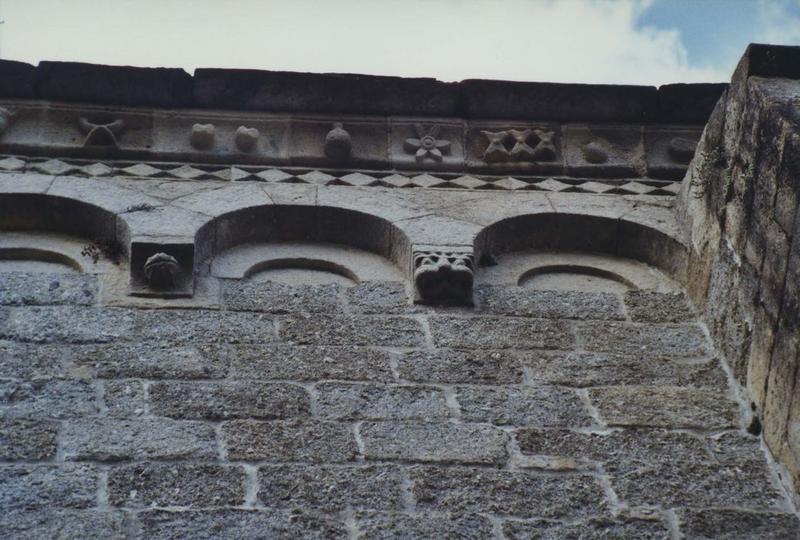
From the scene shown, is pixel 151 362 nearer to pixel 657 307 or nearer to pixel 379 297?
pixel 379 297

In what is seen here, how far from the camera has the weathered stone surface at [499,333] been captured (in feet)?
16.5

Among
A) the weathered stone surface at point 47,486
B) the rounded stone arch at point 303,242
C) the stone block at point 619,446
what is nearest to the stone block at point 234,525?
the weathered stone surface at point 47,486

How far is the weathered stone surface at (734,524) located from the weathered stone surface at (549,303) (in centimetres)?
134

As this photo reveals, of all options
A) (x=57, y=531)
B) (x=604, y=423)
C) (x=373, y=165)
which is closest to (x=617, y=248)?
(x=373, y=165)

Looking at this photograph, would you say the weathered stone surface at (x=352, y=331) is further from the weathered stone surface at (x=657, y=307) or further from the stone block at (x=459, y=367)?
the weathered stone surface at (x=657, y=307)

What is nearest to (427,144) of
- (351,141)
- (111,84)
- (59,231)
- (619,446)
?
(351,141)

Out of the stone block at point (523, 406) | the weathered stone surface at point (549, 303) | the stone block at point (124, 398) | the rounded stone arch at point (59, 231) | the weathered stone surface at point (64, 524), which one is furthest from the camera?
the rounded stone arch at point (59, 231)

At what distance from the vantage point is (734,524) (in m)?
4.05

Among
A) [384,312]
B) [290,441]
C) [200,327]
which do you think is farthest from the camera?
[384,312]

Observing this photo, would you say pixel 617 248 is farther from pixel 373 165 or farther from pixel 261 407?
pixel 261 407

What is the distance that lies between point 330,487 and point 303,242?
2.10 m

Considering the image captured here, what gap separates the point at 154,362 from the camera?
469 cm

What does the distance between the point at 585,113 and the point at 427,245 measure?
64.8 inches

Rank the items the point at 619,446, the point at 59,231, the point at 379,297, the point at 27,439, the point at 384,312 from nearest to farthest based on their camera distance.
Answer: the point at 27,439, the point at 619,446, the point at 384,312, the point at 379,297, the point at 59,231
